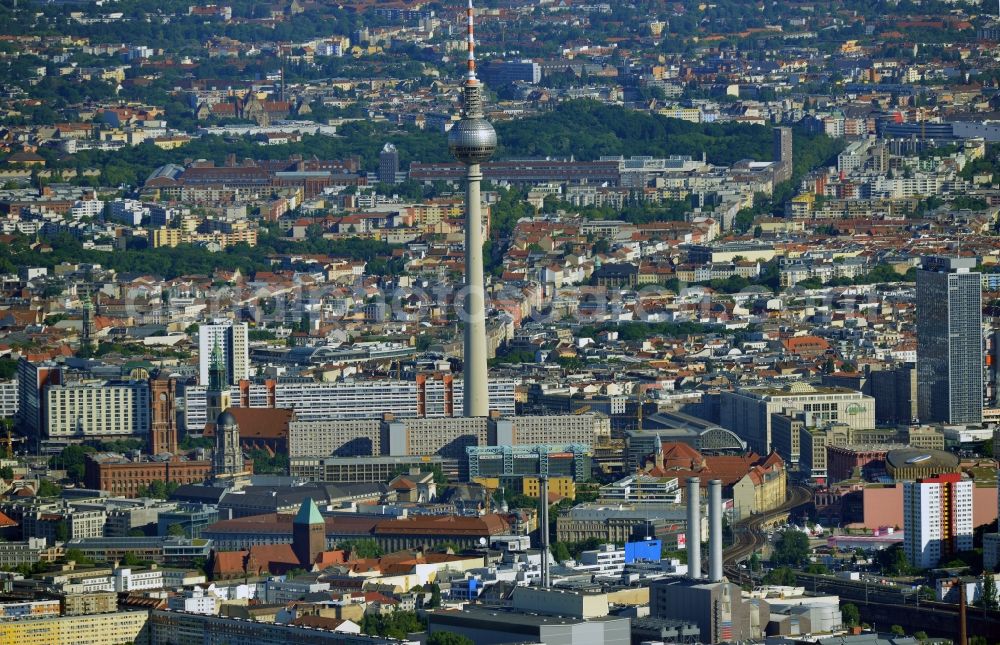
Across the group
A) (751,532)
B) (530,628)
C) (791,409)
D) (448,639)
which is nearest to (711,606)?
(530,628)

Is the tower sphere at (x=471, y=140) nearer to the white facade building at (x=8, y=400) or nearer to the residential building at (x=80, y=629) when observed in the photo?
the white facade building at (x=8, y=400)

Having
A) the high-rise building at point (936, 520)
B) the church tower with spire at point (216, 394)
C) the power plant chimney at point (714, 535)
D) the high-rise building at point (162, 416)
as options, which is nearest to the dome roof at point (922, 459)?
the high-rise building at point (936, 520)

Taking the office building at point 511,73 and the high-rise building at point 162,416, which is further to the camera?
the office building at point 511,73

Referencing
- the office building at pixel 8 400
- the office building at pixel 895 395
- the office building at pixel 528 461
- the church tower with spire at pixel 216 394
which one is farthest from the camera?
the office building at pixel 8 400

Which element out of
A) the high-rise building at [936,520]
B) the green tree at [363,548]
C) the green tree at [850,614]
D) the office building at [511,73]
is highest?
the office building at [511,73]

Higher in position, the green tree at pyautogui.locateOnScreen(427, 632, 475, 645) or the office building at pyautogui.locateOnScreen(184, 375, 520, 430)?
the office building at pyautogui.locateOnScreen(184, 375, 520, 430)

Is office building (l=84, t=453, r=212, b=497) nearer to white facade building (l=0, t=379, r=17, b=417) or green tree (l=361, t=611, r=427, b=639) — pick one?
white facade building (l=0, t=379, r=17, b=417)

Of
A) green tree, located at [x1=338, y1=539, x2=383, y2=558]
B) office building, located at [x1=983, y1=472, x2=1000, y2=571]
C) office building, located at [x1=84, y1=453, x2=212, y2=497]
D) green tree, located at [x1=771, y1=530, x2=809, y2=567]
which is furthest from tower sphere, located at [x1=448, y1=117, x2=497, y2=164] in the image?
office building, located at [x1=983, y1=472, x2=1000, y2=571]
